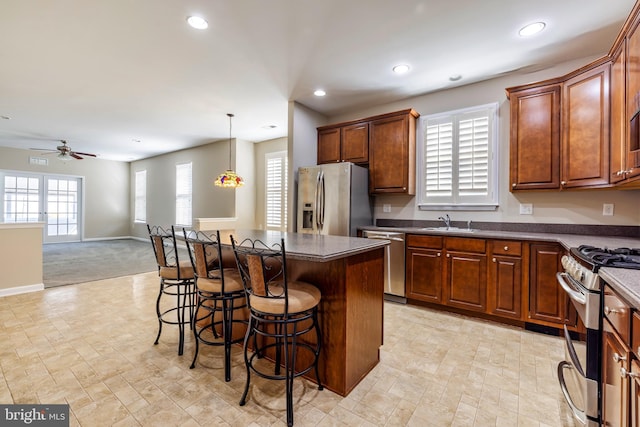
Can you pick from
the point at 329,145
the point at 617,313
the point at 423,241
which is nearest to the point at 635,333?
the point at 617,313

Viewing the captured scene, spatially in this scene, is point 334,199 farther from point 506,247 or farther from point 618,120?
point 618,120

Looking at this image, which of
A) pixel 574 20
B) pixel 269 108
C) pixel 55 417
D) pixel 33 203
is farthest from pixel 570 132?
pixel 33 203

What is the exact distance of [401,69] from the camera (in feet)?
10.7

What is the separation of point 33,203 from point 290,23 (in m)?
9.79

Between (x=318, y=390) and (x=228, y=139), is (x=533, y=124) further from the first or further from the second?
(x=228, y=139)

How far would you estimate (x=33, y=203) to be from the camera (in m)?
8.15

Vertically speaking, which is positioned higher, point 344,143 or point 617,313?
point 344,143

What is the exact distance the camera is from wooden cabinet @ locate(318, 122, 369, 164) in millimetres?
4086

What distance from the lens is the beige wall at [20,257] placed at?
3.86 m

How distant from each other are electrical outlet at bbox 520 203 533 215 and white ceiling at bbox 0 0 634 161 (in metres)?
1.49

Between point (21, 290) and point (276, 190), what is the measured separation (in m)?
4.35

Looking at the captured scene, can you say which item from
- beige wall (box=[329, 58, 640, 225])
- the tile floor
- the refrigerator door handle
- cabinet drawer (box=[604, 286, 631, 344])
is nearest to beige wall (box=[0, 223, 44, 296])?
the tile floor

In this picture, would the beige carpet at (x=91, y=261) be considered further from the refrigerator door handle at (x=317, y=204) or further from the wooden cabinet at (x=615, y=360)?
the wooden cabinet at (x=615, y=360)

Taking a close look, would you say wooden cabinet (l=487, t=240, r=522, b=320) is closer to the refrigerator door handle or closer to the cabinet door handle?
the cabinet door handle
